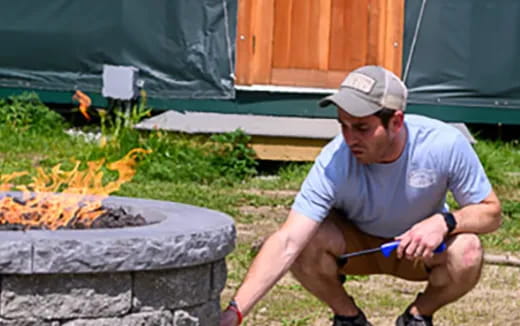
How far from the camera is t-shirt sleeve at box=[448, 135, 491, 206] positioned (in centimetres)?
455

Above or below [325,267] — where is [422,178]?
above

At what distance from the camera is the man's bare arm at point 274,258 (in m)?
4.27

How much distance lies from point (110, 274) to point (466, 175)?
165 centimetres

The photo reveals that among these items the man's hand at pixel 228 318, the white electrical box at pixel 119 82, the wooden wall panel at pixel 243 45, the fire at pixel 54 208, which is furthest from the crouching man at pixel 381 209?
the wooden wall panel at pixel 243 45

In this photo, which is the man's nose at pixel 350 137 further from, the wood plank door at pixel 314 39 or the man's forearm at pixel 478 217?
the wood plank door at pixel 314 39

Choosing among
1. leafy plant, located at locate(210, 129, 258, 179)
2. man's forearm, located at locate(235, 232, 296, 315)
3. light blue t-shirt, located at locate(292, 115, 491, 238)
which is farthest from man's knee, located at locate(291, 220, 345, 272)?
leafy plant, located at locate(210, 129, 258, 179)

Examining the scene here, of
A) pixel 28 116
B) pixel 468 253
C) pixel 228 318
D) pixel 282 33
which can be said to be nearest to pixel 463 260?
pixel 468 253

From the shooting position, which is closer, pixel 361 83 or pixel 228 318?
pixel 228 318

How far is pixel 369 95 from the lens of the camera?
14.1ft

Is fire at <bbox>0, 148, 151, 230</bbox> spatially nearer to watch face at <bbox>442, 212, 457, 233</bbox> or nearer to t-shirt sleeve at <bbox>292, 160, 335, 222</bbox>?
t-shirt sleeve at <bbox>292, 160, 335, 222</bbox>

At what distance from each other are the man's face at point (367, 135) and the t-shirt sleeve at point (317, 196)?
0.18 meters

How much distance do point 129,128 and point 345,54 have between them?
2204 mm

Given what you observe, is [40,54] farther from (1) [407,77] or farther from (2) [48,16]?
(1) [407,77]

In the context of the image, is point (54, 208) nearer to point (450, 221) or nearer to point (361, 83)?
point (361, 83)
